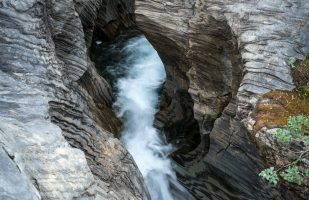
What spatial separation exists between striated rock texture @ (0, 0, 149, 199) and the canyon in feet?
0.07

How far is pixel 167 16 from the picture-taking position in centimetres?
1230

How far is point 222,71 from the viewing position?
37.0 ft

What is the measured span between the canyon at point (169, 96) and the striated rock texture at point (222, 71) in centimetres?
3

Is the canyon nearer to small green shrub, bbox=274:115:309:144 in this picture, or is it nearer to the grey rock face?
the grey rock face

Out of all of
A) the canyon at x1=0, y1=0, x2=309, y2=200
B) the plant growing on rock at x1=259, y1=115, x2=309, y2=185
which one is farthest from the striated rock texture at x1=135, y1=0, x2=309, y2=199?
the plant growing on rock at x1=259, y1=115, x2=309, y2=185

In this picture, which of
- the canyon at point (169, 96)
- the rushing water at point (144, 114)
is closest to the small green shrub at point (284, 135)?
the canyon at point (169, 96)

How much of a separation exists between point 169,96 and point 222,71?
3132 millimetres

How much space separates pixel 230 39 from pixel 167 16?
2228 mm

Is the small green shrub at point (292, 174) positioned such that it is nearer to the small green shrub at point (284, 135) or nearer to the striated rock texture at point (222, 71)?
the small green shrub at point (284, 135)

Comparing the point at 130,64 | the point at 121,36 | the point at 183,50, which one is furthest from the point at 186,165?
the point at 121,36

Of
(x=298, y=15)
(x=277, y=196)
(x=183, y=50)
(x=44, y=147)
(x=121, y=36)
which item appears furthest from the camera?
(x=121, y=36)

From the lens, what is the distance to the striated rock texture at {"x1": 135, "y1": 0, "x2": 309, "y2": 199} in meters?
9.73

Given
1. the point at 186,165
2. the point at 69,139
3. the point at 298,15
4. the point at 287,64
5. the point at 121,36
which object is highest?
the point at 298,15

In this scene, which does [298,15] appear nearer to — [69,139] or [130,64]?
[69,139]
